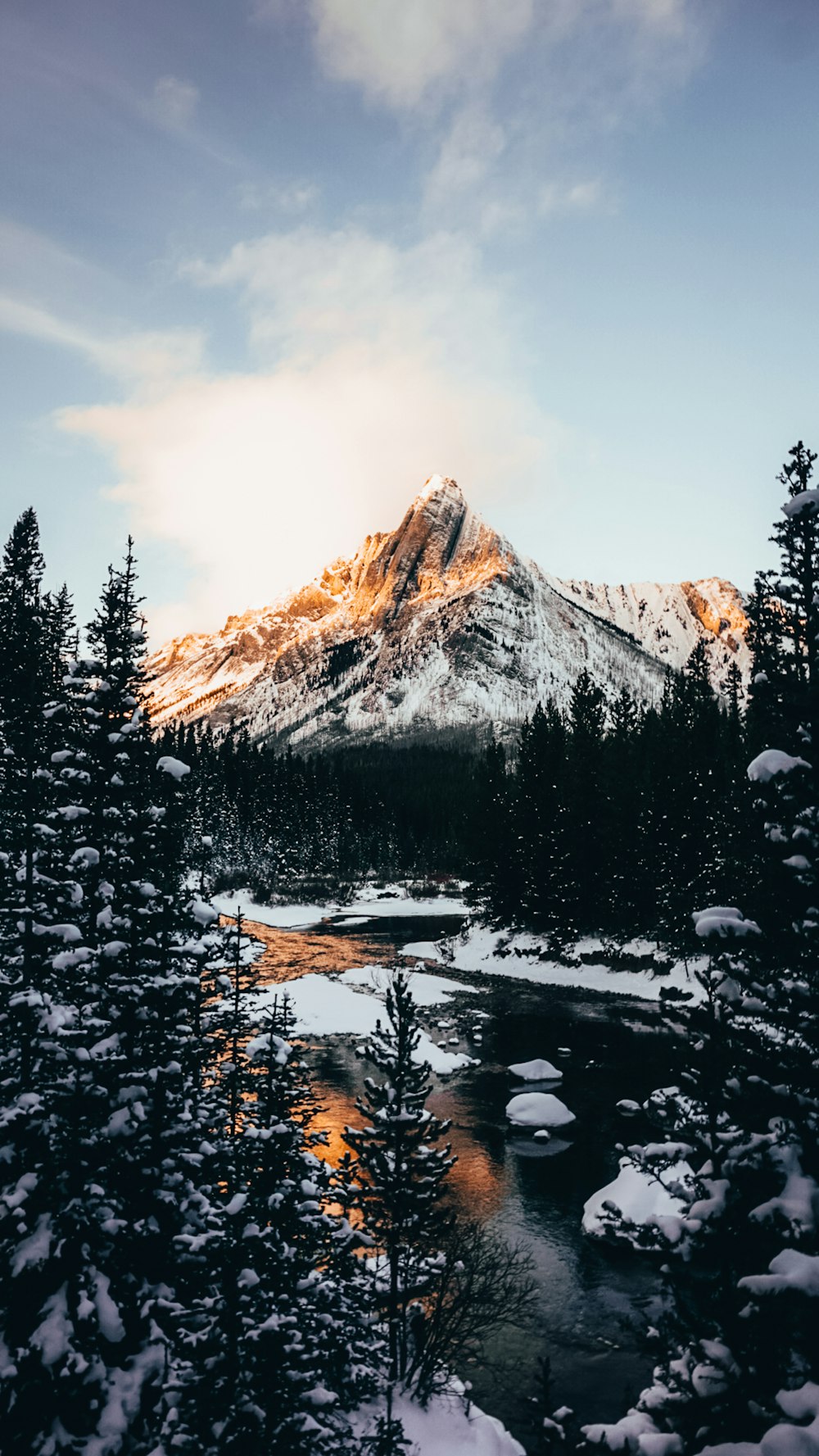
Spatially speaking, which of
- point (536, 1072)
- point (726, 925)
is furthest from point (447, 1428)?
point (536, 1072)

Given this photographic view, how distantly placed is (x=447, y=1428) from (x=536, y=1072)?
72.9ft

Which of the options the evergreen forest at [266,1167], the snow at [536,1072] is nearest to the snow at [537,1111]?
the snow at [536,1072]

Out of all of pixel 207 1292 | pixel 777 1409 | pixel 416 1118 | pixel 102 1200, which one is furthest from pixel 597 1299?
pixel 102 1200

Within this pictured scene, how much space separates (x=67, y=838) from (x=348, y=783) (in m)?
139

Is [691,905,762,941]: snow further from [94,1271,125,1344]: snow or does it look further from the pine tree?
[94,1271,125,1344]: snow

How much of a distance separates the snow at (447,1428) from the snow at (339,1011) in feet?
71.3

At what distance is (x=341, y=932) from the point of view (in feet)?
272

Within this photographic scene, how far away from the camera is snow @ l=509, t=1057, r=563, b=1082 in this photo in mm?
36219

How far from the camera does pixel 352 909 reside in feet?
346

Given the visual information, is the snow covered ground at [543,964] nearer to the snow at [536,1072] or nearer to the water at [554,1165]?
the water at [554,1165]

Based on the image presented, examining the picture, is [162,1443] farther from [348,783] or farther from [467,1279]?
[348,783]

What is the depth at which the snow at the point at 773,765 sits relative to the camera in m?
11.3

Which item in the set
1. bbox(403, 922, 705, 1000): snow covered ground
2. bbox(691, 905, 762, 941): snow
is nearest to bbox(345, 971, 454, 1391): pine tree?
bbox(691, 905, 762, 941): snow

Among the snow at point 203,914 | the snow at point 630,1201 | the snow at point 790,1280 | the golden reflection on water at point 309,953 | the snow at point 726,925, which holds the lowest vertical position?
the golden reflection on water at point 309,953
